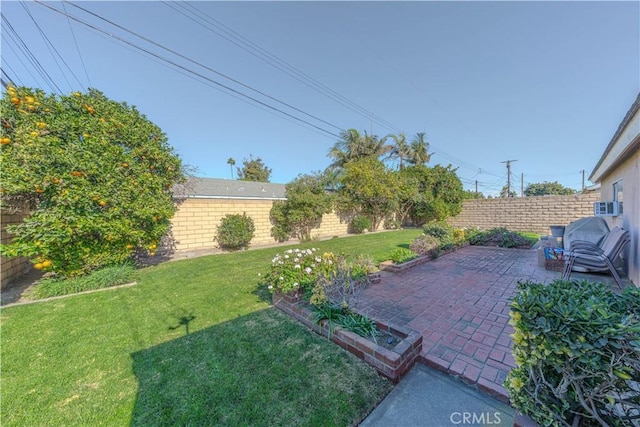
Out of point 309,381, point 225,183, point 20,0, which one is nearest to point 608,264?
point 309,381

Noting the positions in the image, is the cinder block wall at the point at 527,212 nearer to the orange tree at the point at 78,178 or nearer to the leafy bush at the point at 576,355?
the leafy bush at the point at 576,355

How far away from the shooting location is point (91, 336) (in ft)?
10.0

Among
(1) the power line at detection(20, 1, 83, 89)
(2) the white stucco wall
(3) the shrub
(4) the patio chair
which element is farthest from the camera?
(3) the shrub

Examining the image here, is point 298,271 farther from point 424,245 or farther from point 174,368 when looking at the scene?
point 424,245

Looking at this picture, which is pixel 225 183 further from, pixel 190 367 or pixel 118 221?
pixel 190 367

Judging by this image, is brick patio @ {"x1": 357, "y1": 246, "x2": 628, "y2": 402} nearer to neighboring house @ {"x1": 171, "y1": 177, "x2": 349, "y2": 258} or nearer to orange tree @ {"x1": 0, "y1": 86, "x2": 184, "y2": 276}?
orange tree @ {"x1": 0, "y1": 86, "x2": 184, "y2": 276}

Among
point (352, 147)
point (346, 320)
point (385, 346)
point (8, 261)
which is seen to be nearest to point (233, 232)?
point (8, 261)

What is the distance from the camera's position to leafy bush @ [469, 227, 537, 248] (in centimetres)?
839

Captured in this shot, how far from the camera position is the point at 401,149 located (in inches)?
893

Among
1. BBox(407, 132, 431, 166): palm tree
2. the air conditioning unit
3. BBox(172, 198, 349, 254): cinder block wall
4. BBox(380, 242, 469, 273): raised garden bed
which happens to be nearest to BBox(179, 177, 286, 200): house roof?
BBox(172, 198, 349, 254): cinder block wall

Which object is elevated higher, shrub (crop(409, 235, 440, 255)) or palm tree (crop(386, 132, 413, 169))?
palm tree (crop(386, 132, 413, 169))

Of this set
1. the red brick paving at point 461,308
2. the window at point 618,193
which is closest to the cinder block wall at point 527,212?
the window at point 618,193

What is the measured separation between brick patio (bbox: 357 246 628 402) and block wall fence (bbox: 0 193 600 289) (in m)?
7.08

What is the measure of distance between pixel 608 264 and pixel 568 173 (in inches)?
1480
